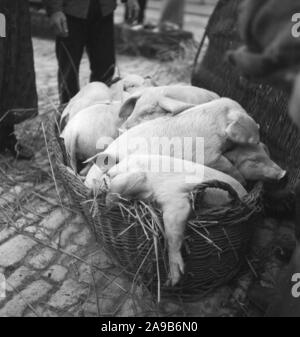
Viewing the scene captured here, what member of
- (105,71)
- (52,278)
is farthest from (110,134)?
(105,71)

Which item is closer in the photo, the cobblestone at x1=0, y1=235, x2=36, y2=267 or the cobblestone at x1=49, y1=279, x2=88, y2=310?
the cobblestone at x1=49, y1=279, x2=88, y2=310

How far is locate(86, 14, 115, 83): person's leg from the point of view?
3.67 metres

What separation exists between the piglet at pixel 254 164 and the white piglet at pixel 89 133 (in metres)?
0.73

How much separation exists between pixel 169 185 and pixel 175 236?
242 millimetres

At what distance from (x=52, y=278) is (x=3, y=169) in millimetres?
1241

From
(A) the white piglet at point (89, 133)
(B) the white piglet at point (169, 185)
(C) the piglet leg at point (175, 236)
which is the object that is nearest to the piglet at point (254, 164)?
(B) the white piglet at point (169, 185)

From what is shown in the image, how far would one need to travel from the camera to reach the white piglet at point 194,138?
223 centimetres

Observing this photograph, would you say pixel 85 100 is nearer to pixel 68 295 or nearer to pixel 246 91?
pixel 246 91

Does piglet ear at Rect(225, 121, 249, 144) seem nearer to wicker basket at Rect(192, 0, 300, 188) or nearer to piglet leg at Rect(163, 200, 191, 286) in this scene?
wicker basket at Rect(192, 0, 300, 188)

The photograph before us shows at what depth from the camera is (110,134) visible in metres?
2.65

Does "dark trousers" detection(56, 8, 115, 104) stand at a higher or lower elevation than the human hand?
lower

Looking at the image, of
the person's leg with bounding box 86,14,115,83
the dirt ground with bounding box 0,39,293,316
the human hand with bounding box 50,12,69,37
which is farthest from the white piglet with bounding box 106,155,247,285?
the person's leg with bounding box 86,14,115,83

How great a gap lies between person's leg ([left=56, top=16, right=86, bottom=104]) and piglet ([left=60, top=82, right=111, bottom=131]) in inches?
23.2

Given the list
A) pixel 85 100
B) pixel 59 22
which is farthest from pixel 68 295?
pixel 59 22
